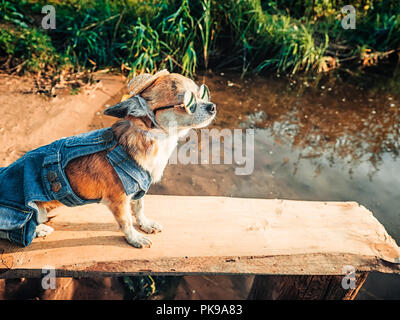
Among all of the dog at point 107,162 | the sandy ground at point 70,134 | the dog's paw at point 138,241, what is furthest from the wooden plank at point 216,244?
the sandy ground at point 70,134

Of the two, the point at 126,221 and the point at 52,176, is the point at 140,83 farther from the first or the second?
the point at 126,221

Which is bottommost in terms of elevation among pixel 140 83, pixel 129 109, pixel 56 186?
pixel 56 186

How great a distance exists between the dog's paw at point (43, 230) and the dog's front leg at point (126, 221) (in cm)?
58

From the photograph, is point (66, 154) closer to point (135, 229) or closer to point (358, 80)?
point (135, 229)

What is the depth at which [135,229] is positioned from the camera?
7.30 ft

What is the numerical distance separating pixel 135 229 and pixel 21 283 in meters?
1.35

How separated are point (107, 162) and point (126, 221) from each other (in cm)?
44

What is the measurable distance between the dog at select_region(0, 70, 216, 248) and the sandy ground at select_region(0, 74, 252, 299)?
1.16 metres

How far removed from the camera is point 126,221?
1997 mm

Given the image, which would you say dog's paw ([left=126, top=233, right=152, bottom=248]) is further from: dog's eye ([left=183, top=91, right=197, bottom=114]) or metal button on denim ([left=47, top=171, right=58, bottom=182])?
dog's eye ([left=183, top=91, right=197, bottom=114])
